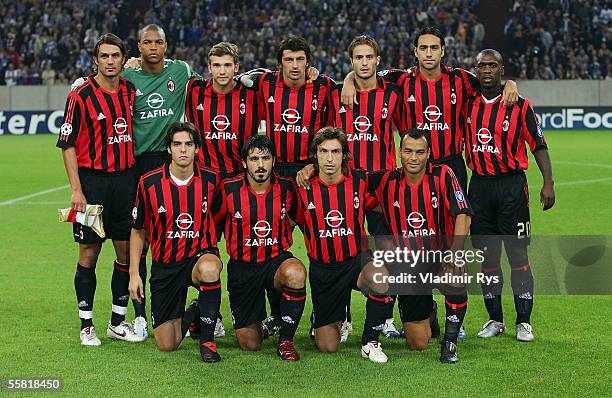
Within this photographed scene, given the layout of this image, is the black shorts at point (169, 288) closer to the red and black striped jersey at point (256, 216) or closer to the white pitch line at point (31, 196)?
the red and black striped jersey at point (256, 216)

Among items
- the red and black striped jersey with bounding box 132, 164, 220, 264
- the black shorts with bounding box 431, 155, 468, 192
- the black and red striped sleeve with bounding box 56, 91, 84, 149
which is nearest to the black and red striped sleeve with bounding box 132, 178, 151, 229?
the red and black striped jersey with bounding box 132, 164, 220, 264

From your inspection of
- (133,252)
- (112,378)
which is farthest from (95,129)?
(112,378)

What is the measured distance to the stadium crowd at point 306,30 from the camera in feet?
85.8

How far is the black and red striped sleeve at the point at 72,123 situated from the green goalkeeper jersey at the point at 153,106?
0.45m

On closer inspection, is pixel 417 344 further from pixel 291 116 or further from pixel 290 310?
pixel 291 116

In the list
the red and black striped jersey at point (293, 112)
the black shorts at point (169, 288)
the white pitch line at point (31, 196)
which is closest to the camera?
the black shorts at point (169, 288)

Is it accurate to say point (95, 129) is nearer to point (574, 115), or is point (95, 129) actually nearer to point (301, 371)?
point (301, 371)

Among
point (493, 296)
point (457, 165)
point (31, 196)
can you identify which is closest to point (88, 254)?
point (457, 165)

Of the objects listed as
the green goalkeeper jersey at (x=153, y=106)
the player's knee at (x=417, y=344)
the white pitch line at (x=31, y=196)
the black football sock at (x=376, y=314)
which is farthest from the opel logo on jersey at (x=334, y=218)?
the white pitch line at (x=31, y=196)

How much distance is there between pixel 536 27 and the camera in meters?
26.7

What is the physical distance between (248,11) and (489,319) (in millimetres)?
23135

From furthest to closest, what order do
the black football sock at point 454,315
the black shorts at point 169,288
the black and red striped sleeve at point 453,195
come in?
the black shorts at point 169,288, the black and red striped sleeve at point 453,195, the black football sock at point 454,315

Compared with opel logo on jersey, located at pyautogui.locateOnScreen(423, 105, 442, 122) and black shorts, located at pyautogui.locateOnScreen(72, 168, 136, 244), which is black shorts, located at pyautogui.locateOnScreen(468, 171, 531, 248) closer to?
opel logo on jersey, located at pyautogui.locateOnScreen(423, 105, 442, 122)

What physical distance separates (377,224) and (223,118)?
49.3 inches
